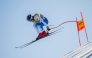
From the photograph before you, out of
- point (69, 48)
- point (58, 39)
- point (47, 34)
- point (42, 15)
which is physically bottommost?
point (69, 48)

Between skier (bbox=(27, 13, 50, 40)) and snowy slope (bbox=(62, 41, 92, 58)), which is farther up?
skier (bbox=(27, 13, 50, 40))

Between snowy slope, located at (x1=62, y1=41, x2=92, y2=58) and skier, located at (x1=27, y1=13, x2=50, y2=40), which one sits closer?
snowy slope, located at (x1=62, y1=41, x2=92, y2=58)

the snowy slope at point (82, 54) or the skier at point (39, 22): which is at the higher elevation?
the skier at point (39, 22)

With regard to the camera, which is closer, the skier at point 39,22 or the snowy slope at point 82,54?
the snowy slope at point 82,54

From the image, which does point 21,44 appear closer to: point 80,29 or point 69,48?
point 69,48

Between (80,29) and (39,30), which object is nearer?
(39,30)

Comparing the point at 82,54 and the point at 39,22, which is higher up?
the point at 39,22

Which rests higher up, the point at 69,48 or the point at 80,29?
the point at 80,29

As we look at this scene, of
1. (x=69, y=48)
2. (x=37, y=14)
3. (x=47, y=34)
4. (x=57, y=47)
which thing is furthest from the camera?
(x=69, y=48)

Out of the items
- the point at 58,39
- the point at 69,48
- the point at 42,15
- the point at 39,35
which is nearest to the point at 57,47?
the point at 58,39

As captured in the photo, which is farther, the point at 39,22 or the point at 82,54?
the point at 39,22

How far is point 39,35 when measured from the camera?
4117mm

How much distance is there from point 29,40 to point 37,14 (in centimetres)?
86

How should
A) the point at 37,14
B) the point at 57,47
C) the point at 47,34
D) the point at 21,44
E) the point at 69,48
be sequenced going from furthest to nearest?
1. the point at 69,48
2. the point at 57,47
3. the point at 47,34
4. the point at 37,14
5. the point at 21,44
